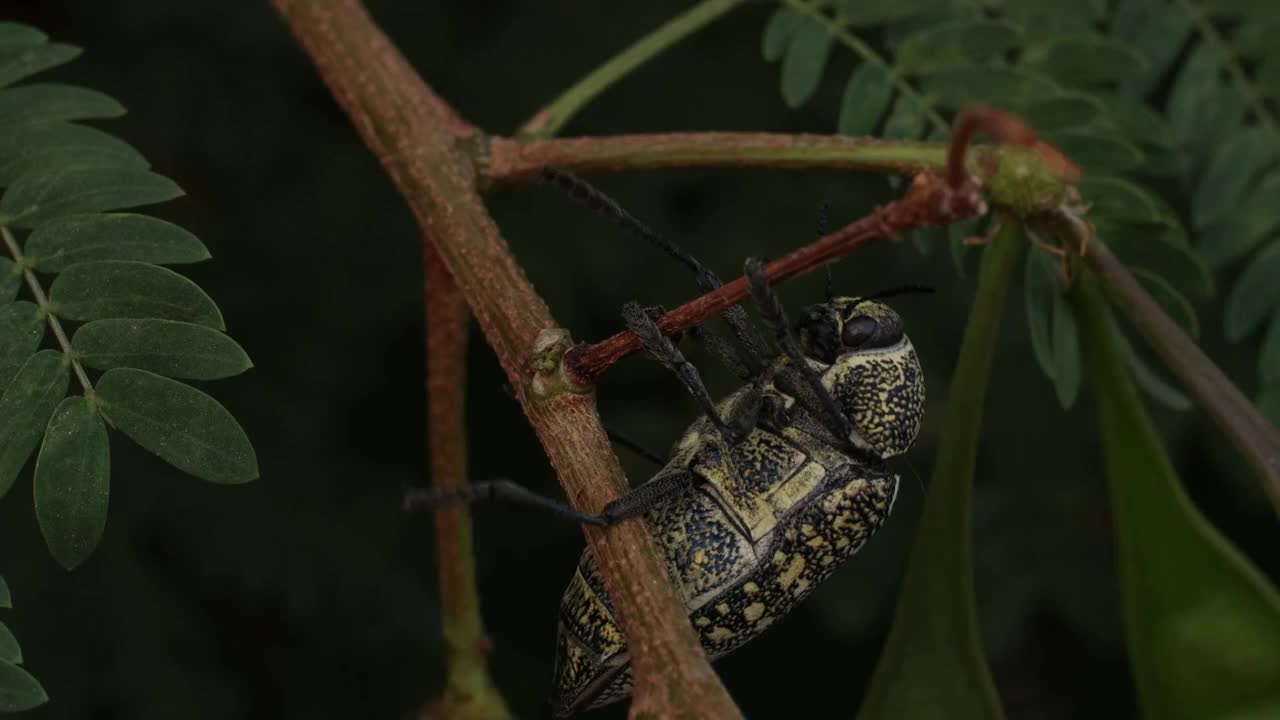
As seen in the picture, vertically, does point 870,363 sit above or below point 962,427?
below

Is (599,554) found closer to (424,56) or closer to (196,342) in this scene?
(196,342)

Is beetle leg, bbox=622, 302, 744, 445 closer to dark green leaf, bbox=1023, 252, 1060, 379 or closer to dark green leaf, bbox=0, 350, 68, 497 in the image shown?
dark green leaf, bbox=1023, 252, 1060, 379

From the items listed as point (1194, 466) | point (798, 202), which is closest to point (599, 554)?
point (798, 202)

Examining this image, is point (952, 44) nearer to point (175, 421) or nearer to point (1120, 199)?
point (1120, 199)

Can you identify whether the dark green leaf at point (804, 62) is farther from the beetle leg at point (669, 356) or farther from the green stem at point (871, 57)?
Result: the beetle leg at point (669, 356)

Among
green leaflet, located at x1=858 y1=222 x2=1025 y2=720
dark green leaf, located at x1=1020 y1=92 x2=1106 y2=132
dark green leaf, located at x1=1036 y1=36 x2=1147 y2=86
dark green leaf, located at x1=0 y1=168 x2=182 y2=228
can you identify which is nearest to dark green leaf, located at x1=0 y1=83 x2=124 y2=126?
dark green leaf, located at x1=0 y1=168 x2=182 y2=228
